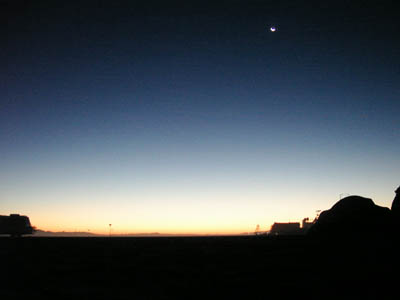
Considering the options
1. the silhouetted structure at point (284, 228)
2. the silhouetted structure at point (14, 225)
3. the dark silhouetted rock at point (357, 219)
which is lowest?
the silhouetted structure at point (284, 228)

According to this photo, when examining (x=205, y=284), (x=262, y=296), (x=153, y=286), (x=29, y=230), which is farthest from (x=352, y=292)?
(x=29, y=230)

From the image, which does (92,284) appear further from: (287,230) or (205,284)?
(287,230)

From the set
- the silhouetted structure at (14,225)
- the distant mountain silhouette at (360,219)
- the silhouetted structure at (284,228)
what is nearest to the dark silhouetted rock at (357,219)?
the distant mountain silhouette at (360,219)

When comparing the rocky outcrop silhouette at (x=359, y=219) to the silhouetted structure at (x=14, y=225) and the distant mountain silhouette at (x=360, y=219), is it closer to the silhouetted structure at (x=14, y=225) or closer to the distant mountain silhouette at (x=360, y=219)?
the distant mountain silhouette at (x=360, y=219)

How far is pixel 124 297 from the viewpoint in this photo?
524cm

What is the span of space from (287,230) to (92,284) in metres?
181

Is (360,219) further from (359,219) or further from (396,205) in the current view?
(396,205)

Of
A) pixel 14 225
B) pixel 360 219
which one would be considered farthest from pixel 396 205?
pixel 14 225

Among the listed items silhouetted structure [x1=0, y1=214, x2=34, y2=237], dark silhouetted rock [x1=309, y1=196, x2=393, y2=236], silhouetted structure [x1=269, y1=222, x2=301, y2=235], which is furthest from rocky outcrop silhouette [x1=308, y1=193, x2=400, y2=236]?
silhouetted structure [x1=269, y1=222, x2=301, y2=235]

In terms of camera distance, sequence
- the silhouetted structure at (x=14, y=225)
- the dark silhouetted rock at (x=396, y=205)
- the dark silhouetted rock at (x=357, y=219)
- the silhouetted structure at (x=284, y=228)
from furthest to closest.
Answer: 1. the silhouetted structure at (x=284, y=228)
2. the silhouetted structure at (x=14, y=225)
3. the dark silhouetted rock at (x=396, y=205)
4. the dark silhouetted rock at (x=357, y=219)

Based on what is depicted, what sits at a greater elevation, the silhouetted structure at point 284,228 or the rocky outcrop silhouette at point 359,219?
the rocky outcrop silhouette at point 359,219

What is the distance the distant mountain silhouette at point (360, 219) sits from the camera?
2120 centimetres

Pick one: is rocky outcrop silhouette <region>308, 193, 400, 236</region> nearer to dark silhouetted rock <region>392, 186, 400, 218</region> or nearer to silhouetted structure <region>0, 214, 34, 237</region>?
dark silhouetted rock <region>392, 186, 400, 218</region>

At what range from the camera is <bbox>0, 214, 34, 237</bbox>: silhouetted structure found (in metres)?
52.6
